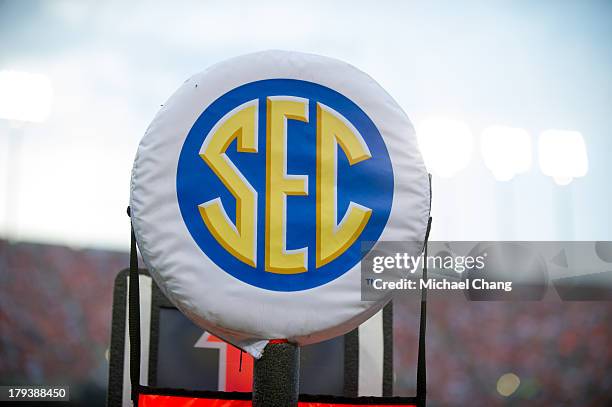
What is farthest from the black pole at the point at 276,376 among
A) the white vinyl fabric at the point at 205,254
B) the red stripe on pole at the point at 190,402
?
the red stripe on pole at the point at 190,402

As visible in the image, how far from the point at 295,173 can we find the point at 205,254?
0.12 m

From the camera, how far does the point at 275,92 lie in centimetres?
64

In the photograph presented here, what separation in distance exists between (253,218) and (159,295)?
1.93ft

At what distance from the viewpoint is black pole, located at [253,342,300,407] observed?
2.01 ft

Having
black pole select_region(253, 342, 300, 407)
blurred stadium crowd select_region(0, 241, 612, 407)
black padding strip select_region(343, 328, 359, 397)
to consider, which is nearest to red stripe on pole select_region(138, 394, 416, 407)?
black pole select_region(253, 342, 300, 407)

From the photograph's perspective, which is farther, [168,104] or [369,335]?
[369,335]

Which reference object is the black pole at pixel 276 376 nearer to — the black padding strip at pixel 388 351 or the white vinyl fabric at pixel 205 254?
the white vinyl fabric at pixel 205 254

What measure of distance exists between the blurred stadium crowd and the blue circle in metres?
3.54

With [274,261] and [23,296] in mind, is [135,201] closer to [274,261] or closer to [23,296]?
[274,261]

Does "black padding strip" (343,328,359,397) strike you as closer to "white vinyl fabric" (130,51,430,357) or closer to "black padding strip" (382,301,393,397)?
"black padding strip" (382,301,393,397)

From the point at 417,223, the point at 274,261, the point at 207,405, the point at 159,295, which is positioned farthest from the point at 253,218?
the point at 159,295

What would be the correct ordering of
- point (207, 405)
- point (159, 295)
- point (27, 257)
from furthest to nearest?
1. point (27, 257)
2. point (159, 295)
3. point (207, 405)

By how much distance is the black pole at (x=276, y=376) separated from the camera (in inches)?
24.1

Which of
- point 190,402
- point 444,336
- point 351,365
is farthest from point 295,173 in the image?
point 444,336
